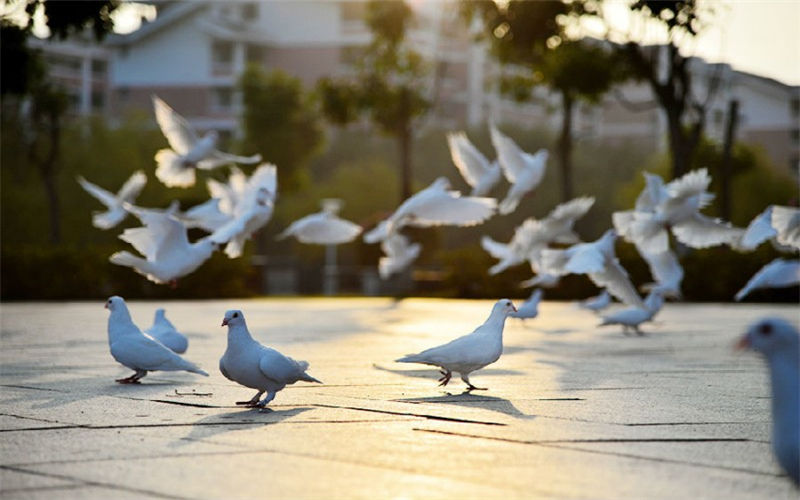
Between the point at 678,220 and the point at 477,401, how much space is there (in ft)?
23.9

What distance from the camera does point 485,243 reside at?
2452cm

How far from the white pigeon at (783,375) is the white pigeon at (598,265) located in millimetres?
8736

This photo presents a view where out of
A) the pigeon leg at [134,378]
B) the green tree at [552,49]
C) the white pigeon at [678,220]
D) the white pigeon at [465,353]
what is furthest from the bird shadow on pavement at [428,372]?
the green tree at [552,49]

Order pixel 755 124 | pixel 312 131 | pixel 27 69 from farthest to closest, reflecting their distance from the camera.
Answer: pixel 755 124
pixel 312 131
pixel 27 69

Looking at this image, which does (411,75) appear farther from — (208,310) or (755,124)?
(755,124)

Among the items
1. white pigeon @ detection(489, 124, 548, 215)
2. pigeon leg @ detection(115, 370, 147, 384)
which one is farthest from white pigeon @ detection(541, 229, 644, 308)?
pigeon leg @ detection(115, 370, 147, 384)

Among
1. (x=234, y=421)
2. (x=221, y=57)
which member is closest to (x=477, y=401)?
(x=234, y=421)

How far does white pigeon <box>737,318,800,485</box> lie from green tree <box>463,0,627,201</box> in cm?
2584

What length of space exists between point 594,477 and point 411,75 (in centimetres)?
2991

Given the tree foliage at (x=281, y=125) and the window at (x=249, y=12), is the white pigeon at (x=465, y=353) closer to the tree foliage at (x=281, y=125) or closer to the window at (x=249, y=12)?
the tree foliage at (x=281, y=125)

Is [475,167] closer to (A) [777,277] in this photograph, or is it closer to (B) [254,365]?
(A) [777,277]

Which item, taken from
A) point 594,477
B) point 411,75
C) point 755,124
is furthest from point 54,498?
point 755,124

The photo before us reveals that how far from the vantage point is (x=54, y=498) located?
4.98 metres

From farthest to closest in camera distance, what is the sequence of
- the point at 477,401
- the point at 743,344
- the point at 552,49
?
the point at 552,49 < the point at 477,401 < the point at 743,344
